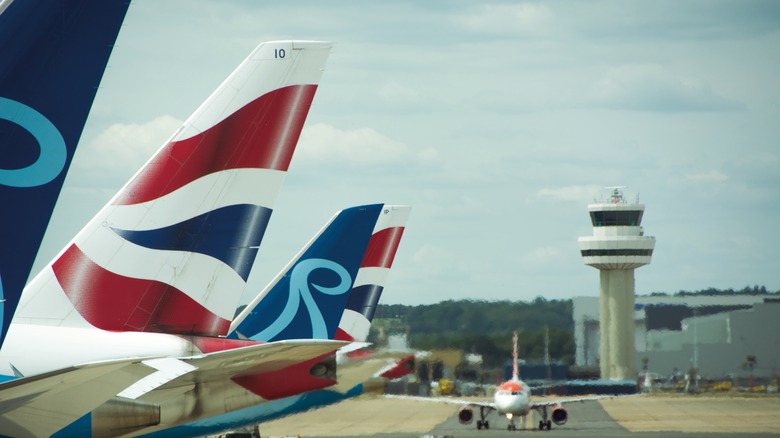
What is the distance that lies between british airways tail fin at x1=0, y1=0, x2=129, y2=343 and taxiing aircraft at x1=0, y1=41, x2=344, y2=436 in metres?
3.50

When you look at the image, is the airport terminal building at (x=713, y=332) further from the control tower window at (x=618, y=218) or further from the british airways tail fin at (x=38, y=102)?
the british airways tail fin at (x=38, y=102)

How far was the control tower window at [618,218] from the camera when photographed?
128 metres

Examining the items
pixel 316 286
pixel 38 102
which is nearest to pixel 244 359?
pixel 38 102

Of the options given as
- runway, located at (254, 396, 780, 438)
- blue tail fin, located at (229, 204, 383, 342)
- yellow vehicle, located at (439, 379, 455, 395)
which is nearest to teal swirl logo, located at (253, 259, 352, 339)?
blue tail fin, located at (229, 204, 383, 342)

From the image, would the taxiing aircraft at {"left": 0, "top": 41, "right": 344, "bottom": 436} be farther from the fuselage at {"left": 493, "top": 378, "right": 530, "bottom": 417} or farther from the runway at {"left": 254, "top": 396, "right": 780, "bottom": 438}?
the fuselage at {"left": 493, "top": 378, "right": 530, "bottom": 417}

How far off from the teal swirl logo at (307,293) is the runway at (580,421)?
91.1 feet

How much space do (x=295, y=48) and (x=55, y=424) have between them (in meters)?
7.63

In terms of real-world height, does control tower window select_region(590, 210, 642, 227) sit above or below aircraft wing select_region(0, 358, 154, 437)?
above

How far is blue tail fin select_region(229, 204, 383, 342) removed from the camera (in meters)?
27.6

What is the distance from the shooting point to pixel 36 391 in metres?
11.2

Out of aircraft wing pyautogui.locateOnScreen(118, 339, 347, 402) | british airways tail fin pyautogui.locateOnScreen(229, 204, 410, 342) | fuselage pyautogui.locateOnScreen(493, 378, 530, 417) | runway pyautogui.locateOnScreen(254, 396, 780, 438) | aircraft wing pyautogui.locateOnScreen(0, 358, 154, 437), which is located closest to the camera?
aircraft wing pyautogui.locateOnScreen(0, 358, 154, 437)

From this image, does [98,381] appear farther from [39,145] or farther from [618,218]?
[618,218]

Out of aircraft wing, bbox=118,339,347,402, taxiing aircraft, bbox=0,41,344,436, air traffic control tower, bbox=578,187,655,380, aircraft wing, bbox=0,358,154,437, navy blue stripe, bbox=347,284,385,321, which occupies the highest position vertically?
air traffic control tower, bbox=578,187,655,380

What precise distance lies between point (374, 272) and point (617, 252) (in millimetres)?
94524
